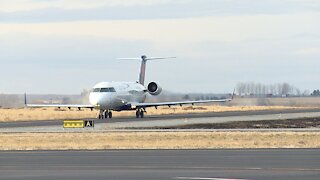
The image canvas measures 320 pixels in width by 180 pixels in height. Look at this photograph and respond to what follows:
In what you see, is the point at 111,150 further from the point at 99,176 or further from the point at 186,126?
the point at 186,126

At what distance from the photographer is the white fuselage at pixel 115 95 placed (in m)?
80.0

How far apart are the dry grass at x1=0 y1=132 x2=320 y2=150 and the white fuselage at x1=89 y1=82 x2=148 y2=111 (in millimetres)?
30013

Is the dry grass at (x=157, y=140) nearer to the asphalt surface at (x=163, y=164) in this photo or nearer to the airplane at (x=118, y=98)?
the asphalt surface at (x=163, y=164)

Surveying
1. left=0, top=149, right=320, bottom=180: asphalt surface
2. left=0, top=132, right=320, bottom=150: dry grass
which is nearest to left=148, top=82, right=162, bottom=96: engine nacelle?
left=0, top=132, right=320, bottom=150: dry grass

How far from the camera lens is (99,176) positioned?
2305 cm

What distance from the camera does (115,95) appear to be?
80562 mm

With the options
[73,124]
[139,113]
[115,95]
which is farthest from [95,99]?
[73,124]

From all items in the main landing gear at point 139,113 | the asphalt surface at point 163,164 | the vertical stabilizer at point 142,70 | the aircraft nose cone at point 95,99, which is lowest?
the asphalt surface at point 163,164

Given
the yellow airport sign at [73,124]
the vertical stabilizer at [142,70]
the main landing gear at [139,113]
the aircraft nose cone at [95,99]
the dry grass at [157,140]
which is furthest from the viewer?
the vertical stabilizer at [142,70]

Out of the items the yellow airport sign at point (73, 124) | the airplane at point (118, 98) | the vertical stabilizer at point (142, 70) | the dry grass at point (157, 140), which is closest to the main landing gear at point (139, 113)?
the airplane at point (118, 98)

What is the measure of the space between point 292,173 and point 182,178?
132 inches

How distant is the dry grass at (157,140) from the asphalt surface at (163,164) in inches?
167

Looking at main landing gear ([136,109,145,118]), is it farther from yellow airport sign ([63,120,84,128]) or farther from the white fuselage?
yellow airport sign ([63,120,84,128])

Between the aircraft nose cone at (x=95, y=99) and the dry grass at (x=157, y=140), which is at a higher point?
the aircraft nose cone at (x=95, y=99)
